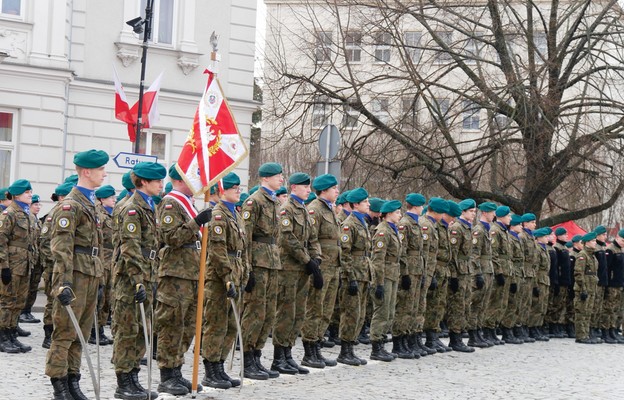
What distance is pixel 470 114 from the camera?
23812mm

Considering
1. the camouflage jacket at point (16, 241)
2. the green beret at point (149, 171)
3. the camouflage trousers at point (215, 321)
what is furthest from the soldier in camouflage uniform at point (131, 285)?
the camouflage jacket at point (16, 241)

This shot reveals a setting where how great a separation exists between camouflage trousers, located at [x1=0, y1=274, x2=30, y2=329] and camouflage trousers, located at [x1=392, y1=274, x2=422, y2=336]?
5036mm

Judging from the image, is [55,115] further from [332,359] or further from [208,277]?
[208,277]

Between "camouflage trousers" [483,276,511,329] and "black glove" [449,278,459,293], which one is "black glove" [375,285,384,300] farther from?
"camouflage trousers" [483,276,511,329]

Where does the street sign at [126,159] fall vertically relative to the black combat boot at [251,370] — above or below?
above

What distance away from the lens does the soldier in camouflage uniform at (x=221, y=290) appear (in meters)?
10.4

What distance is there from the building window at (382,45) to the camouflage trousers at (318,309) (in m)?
11.0

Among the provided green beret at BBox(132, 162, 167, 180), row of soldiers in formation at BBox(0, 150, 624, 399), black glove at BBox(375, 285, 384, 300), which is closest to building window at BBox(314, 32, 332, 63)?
row of soldiers in formation at BBox(0, 150, 624, 399)

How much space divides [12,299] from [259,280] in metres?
3.97

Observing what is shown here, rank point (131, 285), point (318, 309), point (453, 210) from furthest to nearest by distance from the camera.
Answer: point (453, 210) < point (318, 309) < point (131, 285)

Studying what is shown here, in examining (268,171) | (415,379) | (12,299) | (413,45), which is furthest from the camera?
(413,45)

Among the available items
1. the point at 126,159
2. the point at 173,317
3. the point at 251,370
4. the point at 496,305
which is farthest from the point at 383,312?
the point at 126,159

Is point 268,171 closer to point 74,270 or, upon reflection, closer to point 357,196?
point 357,196

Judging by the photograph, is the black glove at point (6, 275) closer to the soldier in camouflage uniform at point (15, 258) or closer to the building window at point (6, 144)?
the soldier in camouflage uniform at point (15, 258)
